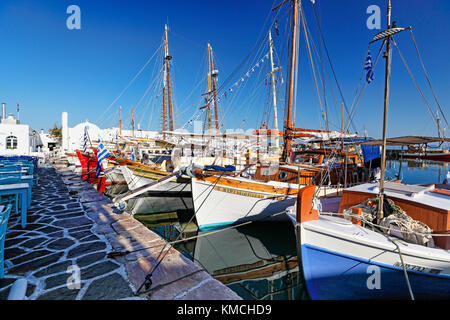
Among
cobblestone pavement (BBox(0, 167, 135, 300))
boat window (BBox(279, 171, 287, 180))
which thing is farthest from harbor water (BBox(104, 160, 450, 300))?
boat window (BBox(279, 171, 287, 180))

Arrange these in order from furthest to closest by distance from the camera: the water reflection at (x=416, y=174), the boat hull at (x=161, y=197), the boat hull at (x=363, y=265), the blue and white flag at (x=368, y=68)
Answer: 1. the boat hull at (x=161, y=197)
2. the water reflection at (x=416, y=174)
3. the blue and white flag at (x=368, y=68)
4. the boat hull at (x=363, y=265)

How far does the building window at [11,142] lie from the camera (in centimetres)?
2233

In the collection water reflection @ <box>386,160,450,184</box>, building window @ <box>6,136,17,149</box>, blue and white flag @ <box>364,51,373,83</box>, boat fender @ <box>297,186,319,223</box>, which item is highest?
blue and white flag @ <box>364,51,373,83</box>

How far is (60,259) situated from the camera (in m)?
3.81

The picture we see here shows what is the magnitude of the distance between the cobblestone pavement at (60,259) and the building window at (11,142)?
23.7 m

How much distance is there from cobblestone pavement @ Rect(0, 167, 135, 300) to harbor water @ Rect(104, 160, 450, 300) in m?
1.46

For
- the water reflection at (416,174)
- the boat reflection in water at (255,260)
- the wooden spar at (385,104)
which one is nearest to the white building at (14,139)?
the boat reflection in water at (255,260)

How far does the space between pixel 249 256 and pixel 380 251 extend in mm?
3586

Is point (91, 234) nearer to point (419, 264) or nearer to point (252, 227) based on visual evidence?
point (252, 227)

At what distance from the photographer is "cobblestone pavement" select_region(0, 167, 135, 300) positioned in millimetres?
2974

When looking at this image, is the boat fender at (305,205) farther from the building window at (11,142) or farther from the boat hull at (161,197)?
the building window at (11,142)

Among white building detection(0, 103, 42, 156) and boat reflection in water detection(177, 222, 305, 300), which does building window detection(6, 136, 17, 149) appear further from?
boat reflection in water detection(177, 222, 305, 300)

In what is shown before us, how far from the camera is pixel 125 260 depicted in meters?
3.79

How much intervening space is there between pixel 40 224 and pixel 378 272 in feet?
24.4
